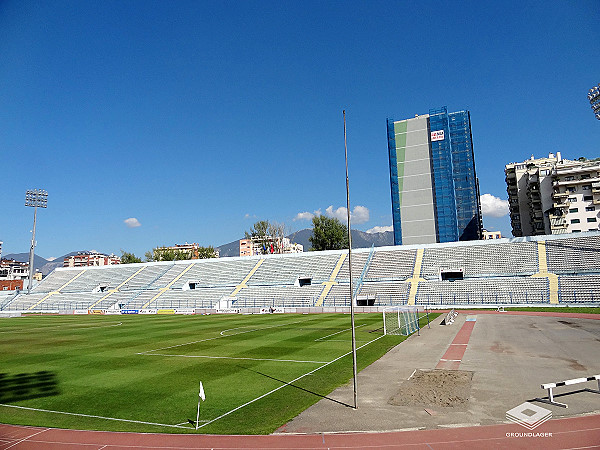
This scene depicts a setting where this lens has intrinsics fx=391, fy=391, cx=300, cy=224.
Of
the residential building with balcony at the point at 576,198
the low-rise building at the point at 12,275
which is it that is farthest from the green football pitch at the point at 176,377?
the low-rise building at the point at 12,275

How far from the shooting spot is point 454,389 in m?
13.5

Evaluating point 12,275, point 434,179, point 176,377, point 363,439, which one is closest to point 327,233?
point 434,179

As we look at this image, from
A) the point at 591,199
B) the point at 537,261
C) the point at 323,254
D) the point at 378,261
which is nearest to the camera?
the point at 537,261

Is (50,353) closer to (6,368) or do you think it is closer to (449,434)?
(6,368)

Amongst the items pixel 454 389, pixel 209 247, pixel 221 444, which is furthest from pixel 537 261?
pixel 209 247

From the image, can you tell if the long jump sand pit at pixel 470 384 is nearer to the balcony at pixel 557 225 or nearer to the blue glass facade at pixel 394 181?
the balcony at pixel 557 225

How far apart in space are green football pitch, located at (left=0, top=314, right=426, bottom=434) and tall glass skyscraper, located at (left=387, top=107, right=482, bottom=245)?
71074 mm

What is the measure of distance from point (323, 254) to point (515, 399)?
55.9m

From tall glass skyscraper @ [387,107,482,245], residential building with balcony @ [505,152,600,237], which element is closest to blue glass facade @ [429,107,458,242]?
tall glass skyscraper @ [387,107,482,245]

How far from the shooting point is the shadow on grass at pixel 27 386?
1473 cm

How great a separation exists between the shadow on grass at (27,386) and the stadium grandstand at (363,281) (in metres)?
35.5

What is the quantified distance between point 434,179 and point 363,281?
1970 inches

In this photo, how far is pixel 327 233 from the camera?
100m

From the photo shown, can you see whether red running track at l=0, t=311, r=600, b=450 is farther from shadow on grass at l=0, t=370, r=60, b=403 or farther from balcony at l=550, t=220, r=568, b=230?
balcony at l=550, t=220, r=568, b=230
